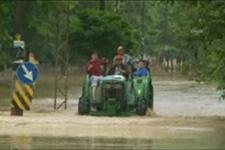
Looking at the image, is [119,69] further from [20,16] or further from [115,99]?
[20,16]

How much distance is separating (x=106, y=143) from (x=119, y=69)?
987 centimetres

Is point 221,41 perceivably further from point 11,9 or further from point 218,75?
point 11,9

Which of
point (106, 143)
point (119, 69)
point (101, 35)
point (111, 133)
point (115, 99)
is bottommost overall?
point (101, 35)

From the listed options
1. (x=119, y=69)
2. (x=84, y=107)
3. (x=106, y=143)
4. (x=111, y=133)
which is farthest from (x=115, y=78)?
(x=106, y=143)

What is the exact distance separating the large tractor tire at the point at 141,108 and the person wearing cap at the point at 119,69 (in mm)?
1130

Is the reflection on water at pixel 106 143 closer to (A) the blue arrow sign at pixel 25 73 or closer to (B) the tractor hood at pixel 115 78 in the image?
(A) the blue arrow sign at pixel 25 73

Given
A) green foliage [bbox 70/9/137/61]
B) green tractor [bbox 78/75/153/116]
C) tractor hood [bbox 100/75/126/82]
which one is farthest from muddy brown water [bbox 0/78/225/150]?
green foliage [bbox 70/9/137/61]

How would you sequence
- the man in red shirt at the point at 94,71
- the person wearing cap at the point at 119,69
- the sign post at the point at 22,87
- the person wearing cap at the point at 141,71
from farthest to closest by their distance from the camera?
the person wearing cap at the point at 141,71 → the person wearing cap at the point at 119,69 → the man in red shirt at the point at 94,71 → the sign post at the point at 22,87

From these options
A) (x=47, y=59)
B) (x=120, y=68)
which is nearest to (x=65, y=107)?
(x=120, y=68)

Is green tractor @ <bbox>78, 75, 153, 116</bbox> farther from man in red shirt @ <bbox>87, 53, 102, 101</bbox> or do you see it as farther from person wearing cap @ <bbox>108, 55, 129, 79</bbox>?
person wearing cap @ <bbox>108, 55, 129, 79</bbox>

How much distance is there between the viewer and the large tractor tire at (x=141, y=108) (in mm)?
26281

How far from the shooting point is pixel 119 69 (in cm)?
2725

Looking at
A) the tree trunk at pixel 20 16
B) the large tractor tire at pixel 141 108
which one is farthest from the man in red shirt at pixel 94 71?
the tree trunk at pixel 20 16

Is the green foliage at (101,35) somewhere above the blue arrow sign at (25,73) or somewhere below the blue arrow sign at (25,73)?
below
